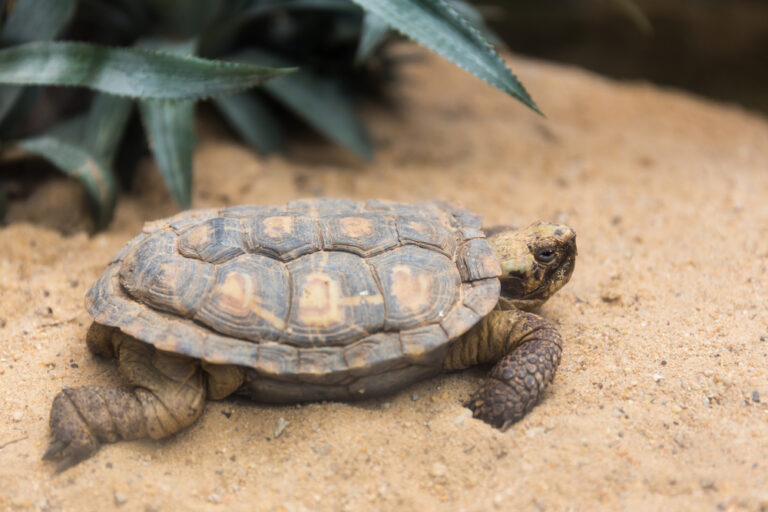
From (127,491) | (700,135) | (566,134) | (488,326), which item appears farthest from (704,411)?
(700,135)

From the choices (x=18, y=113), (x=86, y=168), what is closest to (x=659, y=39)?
(x=86, y=168)

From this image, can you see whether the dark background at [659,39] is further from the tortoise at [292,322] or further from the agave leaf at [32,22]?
the tortoise at [292,322]

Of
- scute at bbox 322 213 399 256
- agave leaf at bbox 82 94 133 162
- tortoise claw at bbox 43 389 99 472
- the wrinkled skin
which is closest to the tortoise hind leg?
tortoise claw at bbox 43 389 99 472

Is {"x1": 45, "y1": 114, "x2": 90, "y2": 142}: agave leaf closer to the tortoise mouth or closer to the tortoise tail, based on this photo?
the tortoise tail

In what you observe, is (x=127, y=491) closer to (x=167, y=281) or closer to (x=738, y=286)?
(x=167, y=281)

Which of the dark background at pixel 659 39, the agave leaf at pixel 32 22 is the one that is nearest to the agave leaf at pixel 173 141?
the agave leaf at pixel 32 22
